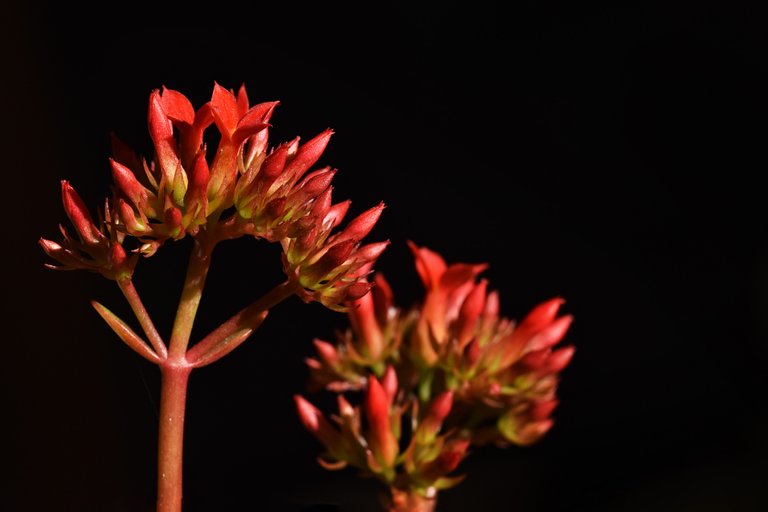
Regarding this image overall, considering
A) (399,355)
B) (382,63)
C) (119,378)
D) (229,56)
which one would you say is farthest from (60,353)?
(399,355)

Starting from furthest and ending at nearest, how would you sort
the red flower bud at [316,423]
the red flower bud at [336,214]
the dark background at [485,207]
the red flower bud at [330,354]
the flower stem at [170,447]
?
1. the dark background at [485,207]
2. the red flower bud at [330,354]
3. the red flower bud at [316,423]
4. the red flower bud at [336,214]
5. the flower stem at [170,447]

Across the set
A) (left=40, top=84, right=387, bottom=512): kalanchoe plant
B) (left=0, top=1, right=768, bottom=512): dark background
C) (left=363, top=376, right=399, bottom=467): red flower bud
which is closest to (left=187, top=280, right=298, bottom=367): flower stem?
(left=40, top=84, right=387, bottom=512): kalanchoe plant

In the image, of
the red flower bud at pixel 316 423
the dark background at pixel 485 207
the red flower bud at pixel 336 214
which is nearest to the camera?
the red flower bud at pixel 336 214

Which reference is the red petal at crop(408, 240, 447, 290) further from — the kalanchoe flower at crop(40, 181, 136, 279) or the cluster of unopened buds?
the kalanchoe flower at crop(40, 181, 136, 279)

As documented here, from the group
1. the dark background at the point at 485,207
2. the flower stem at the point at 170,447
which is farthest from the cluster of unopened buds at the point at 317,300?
the dark background at the point at 485,207

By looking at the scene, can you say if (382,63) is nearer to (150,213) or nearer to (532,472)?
(532,472)

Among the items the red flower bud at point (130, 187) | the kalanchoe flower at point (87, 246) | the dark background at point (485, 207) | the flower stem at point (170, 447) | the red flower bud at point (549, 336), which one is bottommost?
the flower stem at point (170, 447)

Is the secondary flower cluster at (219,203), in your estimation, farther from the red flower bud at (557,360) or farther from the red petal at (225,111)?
the red flower bud at (557,360)
